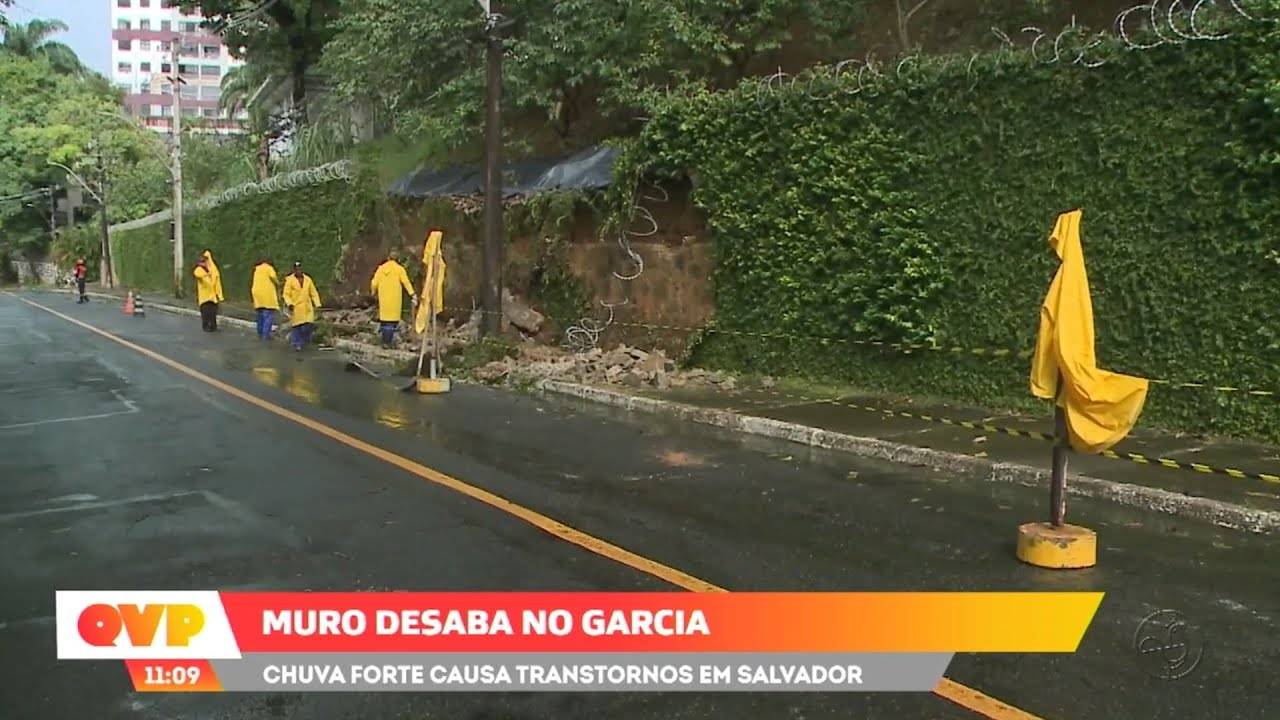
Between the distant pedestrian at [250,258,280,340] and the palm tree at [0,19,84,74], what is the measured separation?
210 feet

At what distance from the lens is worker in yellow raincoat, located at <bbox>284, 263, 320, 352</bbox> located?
19.0 meters

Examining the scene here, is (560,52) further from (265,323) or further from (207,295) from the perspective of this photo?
(207,295)

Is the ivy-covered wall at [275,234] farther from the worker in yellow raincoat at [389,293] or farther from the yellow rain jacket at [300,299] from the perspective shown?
the worker in yellow raincoat at [389,293]

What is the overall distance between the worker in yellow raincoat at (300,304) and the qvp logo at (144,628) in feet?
47.8

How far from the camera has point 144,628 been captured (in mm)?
4602

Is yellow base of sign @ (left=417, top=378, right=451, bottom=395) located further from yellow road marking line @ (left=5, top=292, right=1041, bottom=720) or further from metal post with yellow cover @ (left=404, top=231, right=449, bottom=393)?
yellow road marking line @ (left=5, top=292, right=1041, bottom=720)

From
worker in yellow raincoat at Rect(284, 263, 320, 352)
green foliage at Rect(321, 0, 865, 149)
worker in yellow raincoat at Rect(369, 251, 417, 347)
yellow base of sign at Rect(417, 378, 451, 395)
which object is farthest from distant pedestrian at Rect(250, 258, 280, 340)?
yellow base of sign at Rect(417, 378, 451, 395)

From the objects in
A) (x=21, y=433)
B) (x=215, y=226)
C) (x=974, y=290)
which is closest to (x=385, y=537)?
(x=21, y=433)

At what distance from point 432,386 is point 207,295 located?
13052 millimetres

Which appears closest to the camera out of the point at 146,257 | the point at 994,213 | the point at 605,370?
the point at 994,213

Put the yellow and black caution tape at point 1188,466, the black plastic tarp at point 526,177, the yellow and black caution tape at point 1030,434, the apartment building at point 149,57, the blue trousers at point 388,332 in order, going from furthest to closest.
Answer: the apartment building at point 149,57
the blue trousers at point 388,332
the black plastic tarp at point 526,177
the yellow and black caution tape at point 1030,434
the yellow and black caution tape at point 1188,466

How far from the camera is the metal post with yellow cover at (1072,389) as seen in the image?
571 centimetres

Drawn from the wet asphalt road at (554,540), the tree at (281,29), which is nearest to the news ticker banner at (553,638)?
Result: the wet asphalt road at (554,540)

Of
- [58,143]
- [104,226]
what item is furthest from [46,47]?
[104,226]
